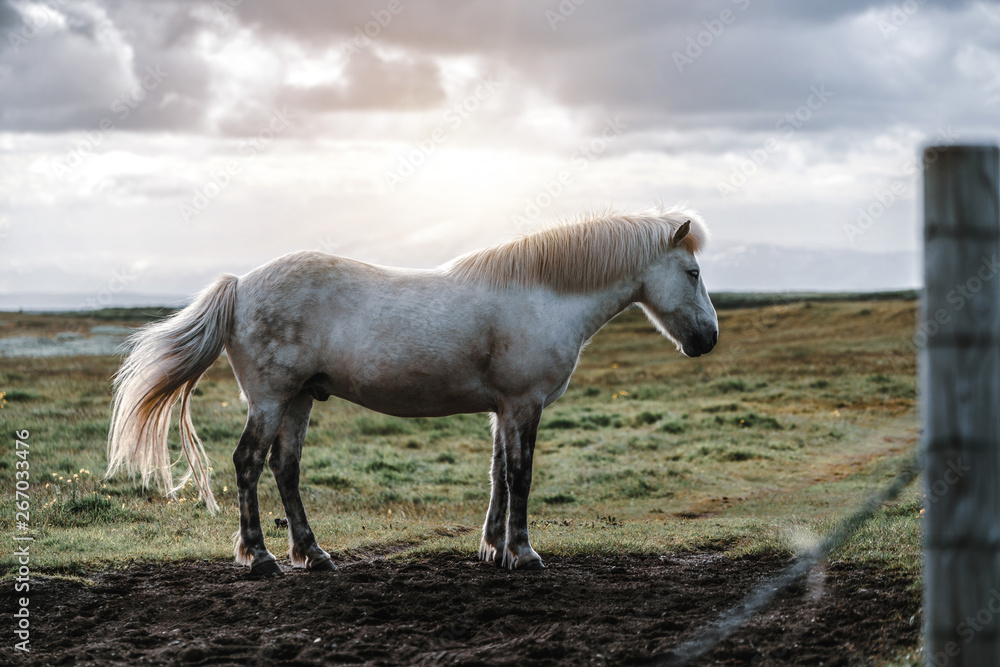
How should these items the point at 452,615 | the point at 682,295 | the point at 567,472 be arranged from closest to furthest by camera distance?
the point at 452,615
the point at 682,295
the point at 567,472

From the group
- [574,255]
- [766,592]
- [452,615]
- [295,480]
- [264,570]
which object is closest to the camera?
[452,615]

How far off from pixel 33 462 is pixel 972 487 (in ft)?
36.9

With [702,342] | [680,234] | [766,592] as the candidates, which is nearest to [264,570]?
[766,592]

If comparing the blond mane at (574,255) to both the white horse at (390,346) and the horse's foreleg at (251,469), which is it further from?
the horse's foreleg at (251,469)

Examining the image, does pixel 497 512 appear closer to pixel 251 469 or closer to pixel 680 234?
pixel 251 469

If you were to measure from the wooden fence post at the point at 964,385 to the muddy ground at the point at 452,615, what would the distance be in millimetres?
1590

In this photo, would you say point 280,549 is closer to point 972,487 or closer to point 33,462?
point 33,462

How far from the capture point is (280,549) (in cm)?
761

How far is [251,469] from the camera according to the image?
6570mm

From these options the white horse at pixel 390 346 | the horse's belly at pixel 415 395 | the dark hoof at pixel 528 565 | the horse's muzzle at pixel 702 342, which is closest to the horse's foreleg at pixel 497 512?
the white horse at pixel 390 346

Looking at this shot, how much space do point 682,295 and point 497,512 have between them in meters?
2.54

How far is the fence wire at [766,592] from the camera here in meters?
3.04

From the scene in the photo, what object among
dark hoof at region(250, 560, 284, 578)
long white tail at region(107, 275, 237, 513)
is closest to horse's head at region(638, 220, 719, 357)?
long white tail at region(107, 275, 237, 513)

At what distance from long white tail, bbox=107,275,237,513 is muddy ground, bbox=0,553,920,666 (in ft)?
3.42
